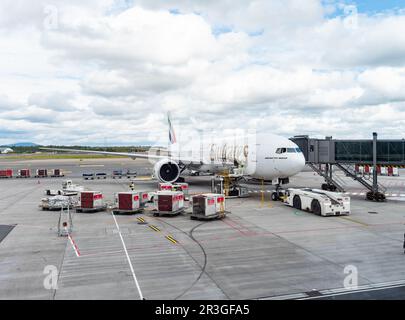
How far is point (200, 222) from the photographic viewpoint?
21.3 m

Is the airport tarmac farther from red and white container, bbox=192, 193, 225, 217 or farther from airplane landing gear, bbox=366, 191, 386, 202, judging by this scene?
airplane landing gear, bbox=366, 191, 386, 202

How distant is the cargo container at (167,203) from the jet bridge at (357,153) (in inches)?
632

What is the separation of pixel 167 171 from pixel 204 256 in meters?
24.7

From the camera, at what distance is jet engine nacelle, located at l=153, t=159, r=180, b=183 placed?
37.9 m

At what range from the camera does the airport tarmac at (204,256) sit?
10680mm

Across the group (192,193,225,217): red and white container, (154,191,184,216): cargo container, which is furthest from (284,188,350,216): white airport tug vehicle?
(154,191,184,216): cargo container

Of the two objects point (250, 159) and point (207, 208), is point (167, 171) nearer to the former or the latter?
point (250, 159)

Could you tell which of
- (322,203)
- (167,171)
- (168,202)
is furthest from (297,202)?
(167,171)

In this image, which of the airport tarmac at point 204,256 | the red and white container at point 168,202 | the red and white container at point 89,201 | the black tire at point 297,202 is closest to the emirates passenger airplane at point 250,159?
the black tire at point 297,202

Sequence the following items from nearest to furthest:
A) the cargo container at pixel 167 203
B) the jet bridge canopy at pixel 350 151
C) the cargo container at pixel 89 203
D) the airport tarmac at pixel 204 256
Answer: the airport tarmac at pixel 204 256
the cargo container at pixel 167 203
the cargo container at pixel 89 203
the jet bridge canopy at pixel 350 151

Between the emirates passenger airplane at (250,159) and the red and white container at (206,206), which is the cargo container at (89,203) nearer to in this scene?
the emirates passenger airplane at (250,159)

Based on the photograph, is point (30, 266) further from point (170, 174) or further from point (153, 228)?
point (170, 174)

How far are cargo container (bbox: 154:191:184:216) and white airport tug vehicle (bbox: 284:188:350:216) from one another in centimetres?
829
